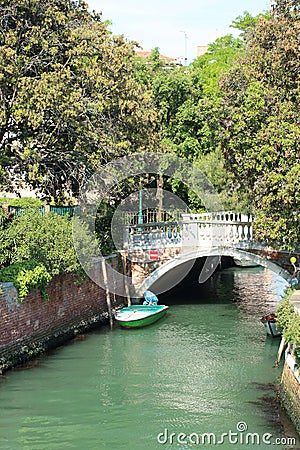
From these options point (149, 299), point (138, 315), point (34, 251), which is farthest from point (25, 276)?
point (149, 299)

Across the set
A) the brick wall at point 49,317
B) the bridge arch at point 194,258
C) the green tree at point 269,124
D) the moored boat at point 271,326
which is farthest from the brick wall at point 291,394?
the bridge arch at point 194,258

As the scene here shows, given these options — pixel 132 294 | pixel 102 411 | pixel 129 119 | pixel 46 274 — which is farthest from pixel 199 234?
pixel 102 411

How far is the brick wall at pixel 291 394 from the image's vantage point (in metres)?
9.65

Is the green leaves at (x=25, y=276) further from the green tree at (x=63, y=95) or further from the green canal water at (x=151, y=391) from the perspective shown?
the green tree at (x=63, y=95)

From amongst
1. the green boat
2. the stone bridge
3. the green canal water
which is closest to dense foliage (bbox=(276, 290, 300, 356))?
the green canal water

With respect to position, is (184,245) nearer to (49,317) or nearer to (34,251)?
(49,317)

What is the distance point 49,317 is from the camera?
1435cm

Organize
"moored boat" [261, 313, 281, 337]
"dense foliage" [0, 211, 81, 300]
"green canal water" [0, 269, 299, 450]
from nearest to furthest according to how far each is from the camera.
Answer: "green canal water" [0, 269, 299, 450] < "dense foliage" [0, 211, 81, 300] < "moored boat" [261, 313, 281, 337]

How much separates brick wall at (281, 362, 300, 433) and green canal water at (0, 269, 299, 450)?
0.20m

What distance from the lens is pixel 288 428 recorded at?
9.90m

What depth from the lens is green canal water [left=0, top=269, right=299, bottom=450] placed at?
9930 millimetres

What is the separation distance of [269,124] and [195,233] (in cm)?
463

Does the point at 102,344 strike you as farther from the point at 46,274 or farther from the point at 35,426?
the point at 35,426

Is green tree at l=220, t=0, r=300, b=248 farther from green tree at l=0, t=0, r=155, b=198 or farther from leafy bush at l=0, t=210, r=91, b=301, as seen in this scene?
leafy bush at l=0, t=210, r=91, b=301
